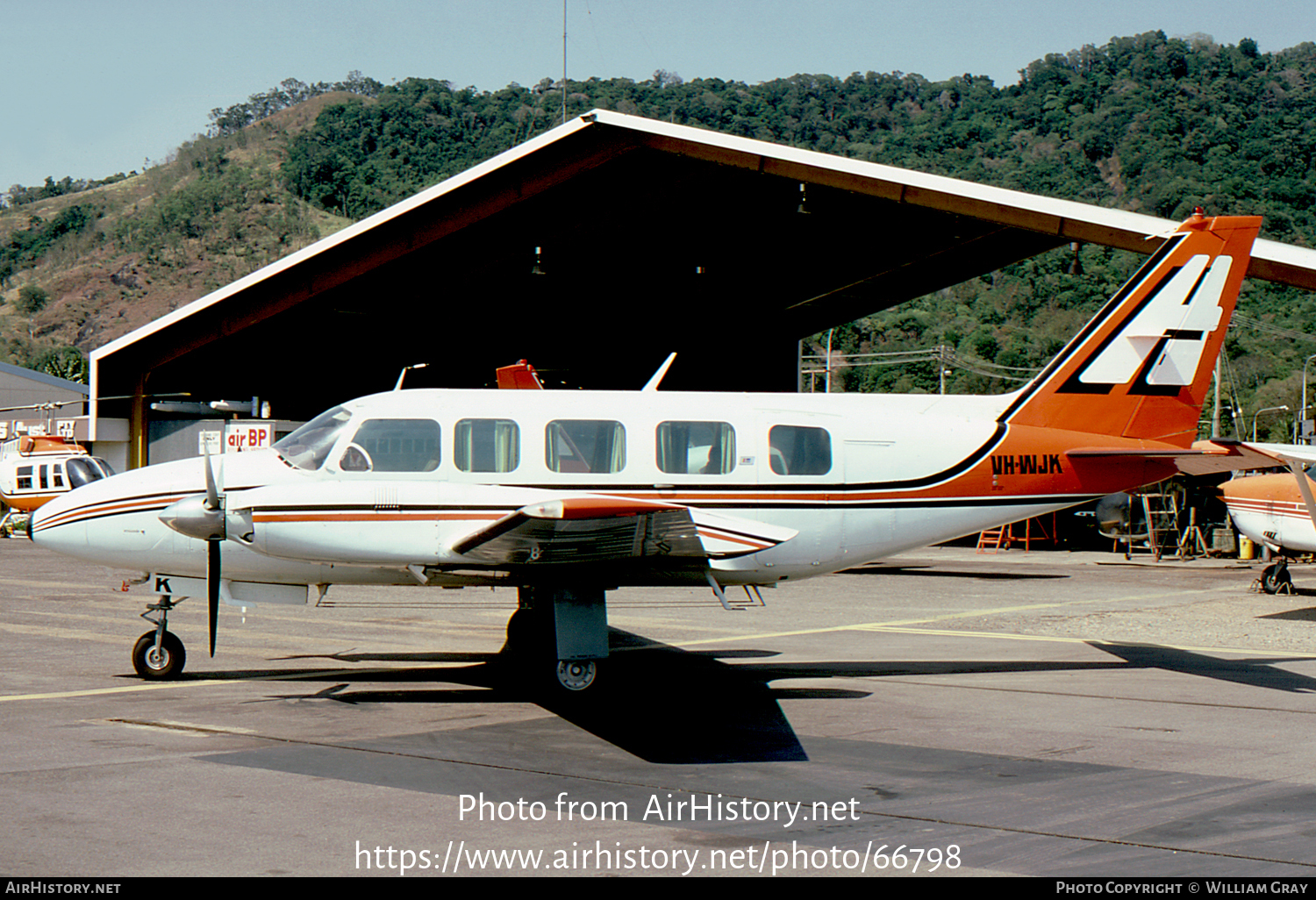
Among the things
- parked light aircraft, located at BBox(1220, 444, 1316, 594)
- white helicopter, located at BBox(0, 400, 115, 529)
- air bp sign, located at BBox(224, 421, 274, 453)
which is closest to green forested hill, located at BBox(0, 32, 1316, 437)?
parked light aircraft, located at BBox(1220, 444, 1316, 594)

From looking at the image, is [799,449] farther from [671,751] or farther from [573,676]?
[671,751]

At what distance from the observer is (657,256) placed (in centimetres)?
3172

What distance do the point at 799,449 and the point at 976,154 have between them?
11641 cm

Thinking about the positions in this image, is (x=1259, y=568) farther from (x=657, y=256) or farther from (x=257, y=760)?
(x=257, y=760)

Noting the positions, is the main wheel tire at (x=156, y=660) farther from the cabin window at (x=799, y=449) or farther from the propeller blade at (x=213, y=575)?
the cabin window at (x=799, y=449)

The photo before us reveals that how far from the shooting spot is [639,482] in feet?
36.2

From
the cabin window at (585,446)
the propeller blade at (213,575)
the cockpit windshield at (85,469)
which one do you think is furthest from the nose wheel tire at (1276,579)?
the cockpit windshield at (85,469)

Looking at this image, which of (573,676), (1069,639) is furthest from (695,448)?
(1069,639)

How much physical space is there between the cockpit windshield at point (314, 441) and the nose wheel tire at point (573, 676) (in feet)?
9.83

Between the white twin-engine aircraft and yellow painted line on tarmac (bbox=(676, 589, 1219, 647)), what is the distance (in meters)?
3.57

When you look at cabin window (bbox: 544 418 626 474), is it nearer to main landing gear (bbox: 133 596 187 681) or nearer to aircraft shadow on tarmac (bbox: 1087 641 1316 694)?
main landing gear (bbox: 133 596 187 681)

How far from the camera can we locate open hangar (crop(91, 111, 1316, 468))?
960 inches
